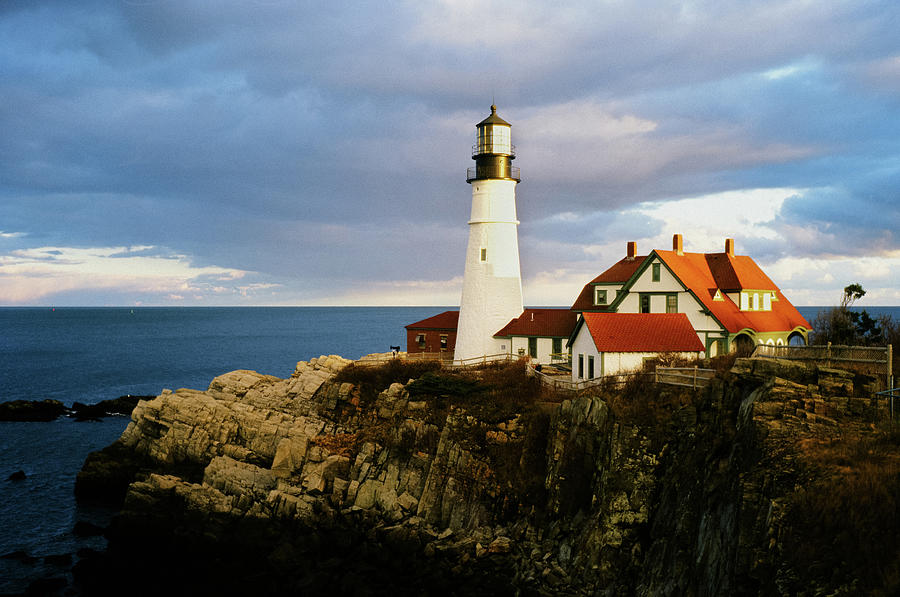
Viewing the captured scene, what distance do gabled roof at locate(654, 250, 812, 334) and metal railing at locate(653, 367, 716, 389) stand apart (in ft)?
35.9

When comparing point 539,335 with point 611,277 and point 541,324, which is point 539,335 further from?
point 611,277

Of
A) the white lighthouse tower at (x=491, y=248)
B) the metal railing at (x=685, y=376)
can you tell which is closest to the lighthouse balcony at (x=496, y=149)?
the white lighthouse tower at (x=491, y=248)

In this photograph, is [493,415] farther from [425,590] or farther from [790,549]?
[790,549]

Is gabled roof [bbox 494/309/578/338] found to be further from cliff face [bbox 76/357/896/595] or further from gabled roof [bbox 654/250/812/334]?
cliff face [bbox 76/357/896/595]

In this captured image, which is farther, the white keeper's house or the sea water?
the white keeper's house

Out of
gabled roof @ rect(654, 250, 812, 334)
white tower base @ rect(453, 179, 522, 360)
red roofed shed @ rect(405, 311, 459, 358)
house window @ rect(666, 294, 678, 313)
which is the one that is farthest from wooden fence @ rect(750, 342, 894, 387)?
red roofed shed @ rect(405, 311, 459, 358)

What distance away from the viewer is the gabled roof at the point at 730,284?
115ft

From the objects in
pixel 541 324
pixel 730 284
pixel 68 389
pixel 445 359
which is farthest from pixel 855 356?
pixel 68 389

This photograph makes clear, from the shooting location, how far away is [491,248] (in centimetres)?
3991

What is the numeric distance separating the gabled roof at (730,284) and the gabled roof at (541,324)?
6447 millimetres

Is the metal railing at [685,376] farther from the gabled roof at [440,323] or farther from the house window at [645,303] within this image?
the gabled roof at [440,323]

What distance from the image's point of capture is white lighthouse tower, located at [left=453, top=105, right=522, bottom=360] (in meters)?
39.3

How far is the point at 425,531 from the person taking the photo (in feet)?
80.1

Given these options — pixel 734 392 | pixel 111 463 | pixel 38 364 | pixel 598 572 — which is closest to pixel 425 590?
pixel 598 572
